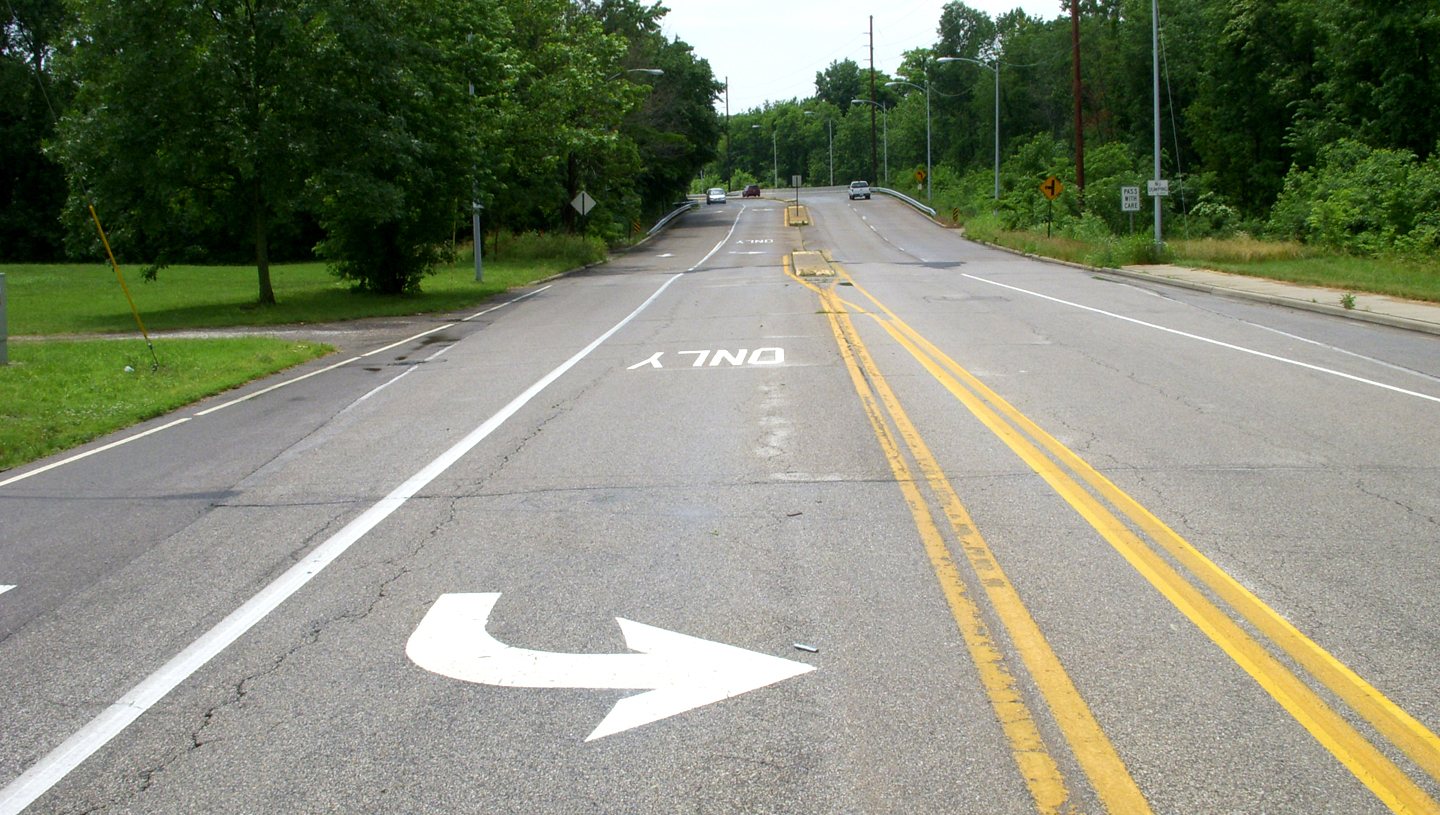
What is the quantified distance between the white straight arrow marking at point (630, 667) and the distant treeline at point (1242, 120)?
30.7 metres

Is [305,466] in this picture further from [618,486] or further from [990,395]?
[990,395]

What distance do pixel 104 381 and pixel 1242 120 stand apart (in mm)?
61095

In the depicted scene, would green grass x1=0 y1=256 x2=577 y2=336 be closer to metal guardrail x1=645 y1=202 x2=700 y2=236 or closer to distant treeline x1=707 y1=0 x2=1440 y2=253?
distant treeline x1=707 y1=0 x2=1440 y2=253

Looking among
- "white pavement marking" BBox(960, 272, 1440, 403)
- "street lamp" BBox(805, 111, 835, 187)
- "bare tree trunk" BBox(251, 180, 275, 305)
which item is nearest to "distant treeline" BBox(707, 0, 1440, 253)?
"white pavement marking" BBox(960, 272, 1440, 403)

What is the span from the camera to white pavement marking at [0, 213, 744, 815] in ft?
12.6

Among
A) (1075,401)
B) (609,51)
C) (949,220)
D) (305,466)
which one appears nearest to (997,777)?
(305,466)

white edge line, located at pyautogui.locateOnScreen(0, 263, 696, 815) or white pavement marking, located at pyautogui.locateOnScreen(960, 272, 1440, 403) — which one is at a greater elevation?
white pavement marking, located at pyautogui.locateOnScreen(960, 272, 1440, 403)

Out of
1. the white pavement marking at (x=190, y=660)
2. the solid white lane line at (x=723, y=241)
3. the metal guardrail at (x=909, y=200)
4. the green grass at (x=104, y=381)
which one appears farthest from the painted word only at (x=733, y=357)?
the metal guardrail at (x=909, y=200)

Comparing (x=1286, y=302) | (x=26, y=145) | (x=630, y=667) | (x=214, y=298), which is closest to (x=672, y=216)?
(x=26, y=145)

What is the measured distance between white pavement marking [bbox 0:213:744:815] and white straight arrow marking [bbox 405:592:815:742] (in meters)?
0.93

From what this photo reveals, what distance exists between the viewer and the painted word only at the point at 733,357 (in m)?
14.5

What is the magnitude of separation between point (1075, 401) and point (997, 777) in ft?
26.0

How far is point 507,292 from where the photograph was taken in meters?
31.7

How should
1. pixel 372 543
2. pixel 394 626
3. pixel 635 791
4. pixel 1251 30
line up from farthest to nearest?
pixel 1251 30 < pixel 372 543 < pixel 394 626 < pixel 635 791
